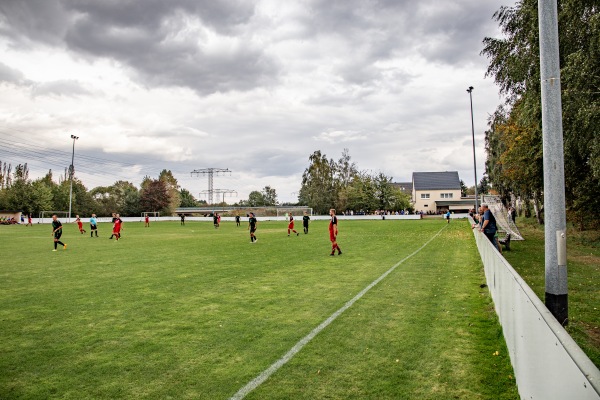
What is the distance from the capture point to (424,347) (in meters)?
5.70

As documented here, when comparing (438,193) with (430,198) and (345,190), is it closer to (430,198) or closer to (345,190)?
(430,198)

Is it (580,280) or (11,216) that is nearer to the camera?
(580,280)

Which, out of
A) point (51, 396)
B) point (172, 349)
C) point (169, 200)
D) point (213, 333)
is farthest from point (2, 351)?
point (169, 200)

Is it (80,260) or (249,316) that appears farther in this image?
(80,260)

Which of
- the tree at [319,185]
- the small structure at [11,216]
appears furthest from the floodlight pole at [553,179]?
the tree at [319,185]

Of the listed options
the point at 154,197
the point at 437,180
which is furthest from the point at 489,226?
the point at 154,197

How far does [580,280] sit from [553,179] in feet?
23.5

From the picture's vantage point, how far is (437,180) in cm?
10019

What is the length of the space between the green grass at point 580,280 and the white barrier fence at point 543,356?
200 cm

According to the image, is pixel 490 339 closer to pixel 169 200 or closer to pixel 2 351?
pixel 2 351

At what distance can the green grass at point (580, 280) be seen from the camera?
6250 mm

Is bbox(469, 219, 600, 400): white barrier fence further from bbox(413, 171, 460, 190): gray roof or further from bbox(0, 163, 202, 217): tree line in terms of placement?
bbox(413, 171, 460, 190): gray roof

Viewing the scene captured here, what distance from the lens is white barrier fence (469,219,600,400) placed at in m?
1.99

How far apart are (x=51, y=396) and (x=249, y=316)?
3560 mm
